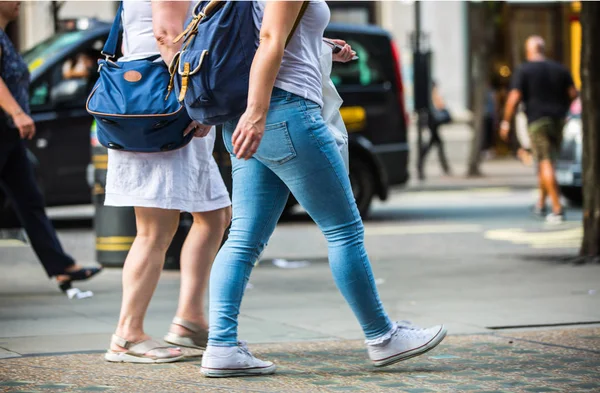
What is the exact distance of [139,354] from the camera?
514 cm

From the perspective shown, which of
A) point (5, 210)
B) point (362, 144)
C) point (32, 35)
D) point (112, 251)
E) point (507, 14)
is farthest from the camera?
point (507, 14)

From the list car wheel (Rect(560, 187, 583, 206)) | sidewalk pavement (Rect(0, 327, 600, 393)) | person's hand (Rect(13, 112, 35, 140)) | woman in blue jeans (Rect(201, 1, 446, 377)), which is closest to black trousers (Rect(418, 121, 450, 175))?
car wheel (Rect(560, 187, 583, 206))

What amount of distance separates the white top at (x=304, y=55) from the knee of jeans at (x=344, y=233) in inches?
17.7

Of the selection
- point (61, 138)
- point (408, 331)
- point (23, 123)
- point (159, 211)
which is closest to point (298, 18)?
point (159, 211)

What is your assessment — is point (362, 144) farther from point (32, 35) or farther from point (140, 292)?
point (32, 35)

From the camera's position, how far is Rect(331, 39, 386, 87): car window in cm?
1282

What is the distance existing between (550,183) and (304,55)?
844cm

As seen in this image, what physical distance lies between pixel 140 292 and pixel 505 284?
10.6ft

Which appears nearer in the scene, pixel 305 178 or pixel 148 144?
pixel 305 178

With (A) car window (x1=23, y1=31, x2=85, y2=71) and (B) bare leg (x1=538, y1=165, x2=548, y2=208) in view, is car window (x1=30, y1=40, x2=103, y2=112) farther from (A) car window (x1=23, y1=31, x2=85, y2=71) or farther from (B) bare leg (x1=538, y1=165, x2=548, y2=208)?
(B) bare leg (x1=538, y1=165, x2=548, y2=208)

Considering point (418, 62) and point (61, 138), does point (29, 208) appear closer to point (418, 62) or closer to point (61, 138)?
point (61, 138)

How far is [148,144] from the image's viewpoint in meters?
5.11

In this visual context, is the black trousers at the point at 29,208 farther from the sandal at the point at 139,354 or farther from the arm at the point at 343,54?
the arm at the point at 343,54

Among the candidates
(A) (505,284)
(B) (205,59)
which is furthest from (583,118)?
(B) (205,59)
